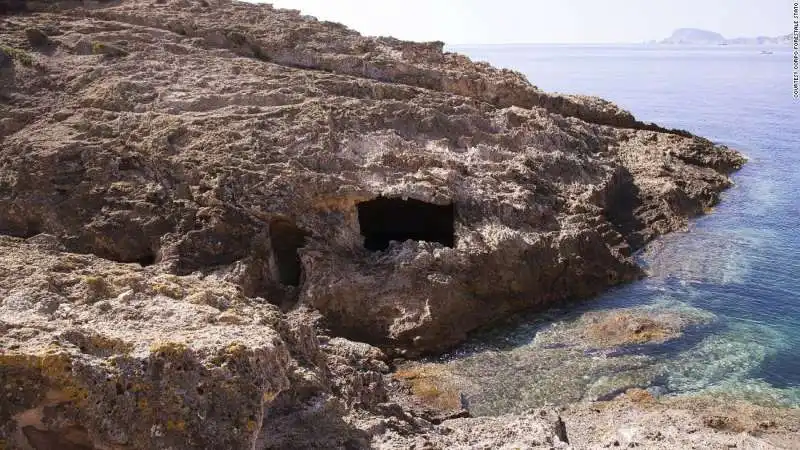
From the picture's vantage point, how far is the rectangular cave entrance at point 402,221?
18703 mm

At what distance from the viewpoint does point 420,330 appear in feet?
49.8

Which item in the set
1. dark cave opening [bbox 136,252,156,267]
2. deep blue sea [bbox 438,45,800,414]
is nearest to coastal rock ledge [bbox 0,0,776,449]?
dark cave opening [bbox 136,252,156,267]

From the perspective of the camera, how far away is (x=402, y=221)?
19484mm

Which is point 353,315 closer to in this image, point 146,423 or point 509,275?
point 509,275

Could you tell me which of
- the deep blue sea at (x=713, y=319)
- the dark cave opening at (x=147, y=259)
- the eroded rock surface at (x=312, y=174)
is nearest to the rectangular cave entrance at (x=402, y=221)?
the eroded rock surface at (x=312, y=174)

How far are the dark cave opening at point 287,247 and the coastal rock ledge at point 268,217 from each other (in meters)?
0.06

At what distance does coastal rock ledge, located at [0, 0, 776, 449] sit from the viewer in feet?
22.5

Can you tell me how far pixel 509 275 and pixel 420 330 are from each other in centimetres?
310

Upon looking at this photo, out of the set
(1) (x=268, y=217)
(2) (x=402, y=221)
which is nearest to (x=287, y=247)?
(1) (x=268, y=217)

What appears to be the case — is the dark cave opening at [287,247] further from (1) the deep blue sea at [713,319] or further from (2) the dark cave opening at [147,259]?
(1) the deep blue sea at [713,319]

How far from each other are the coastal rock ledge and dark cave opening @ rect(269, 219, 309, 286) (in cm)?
6

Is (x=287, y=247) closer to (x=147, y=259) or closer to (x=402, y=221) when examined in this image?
(x=147, y=259)

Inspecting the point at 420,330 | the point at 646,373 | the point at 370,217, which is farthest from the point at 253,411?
the point at 370,217

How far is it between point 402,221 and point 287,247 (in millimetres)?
3885
